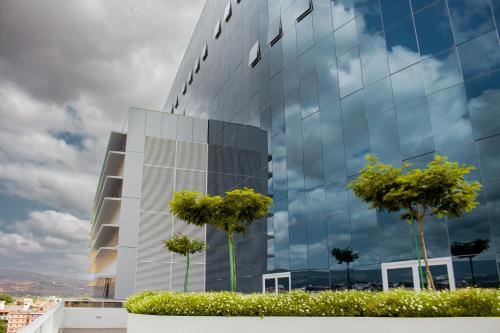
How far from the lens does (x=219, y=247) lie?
3194cm

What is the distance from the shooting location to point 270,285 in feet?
77.6

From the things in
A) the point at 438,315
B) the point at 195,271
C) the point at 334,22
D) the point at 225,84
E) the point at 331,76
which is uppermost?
the point at 225,84

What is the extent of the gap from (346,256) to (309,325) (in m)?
7.65

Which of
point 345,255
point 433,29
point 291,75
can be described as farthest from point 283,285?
point 433,29

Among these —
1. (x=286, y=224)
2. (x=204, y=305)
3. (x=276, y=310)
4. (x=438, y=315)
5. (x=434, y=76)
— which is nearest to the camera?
(x=438, y=315)

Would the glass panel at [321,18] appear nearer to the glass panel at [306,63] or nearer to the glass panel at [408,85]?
the glass panel at [306,63]

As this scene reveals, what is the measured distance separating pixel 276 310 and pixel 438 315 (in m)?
3.83

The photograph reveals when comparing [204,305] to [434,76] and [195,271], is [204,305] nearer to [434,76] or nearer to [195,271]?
[434,76]

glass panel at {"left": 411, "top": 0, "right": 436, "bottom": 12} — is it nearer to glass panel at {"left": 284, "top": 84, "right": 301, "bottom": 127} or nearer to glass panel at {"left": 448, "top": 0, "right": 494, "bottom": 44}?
glass panel at {"left": 448, "top": 0, "right": 494, "bottom": 44}

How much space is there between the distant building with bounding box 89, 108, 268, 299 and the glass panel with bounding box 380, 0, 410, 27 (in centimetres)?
1102

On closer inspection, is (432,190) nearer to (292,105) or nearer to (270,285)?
(292,105)

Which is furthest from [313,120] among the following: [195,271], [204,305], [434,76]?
[195,271]

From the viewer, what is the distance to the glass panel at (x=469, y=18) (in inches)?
572

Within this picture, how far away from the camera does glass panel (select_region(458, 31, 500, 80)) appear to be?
14156mm
